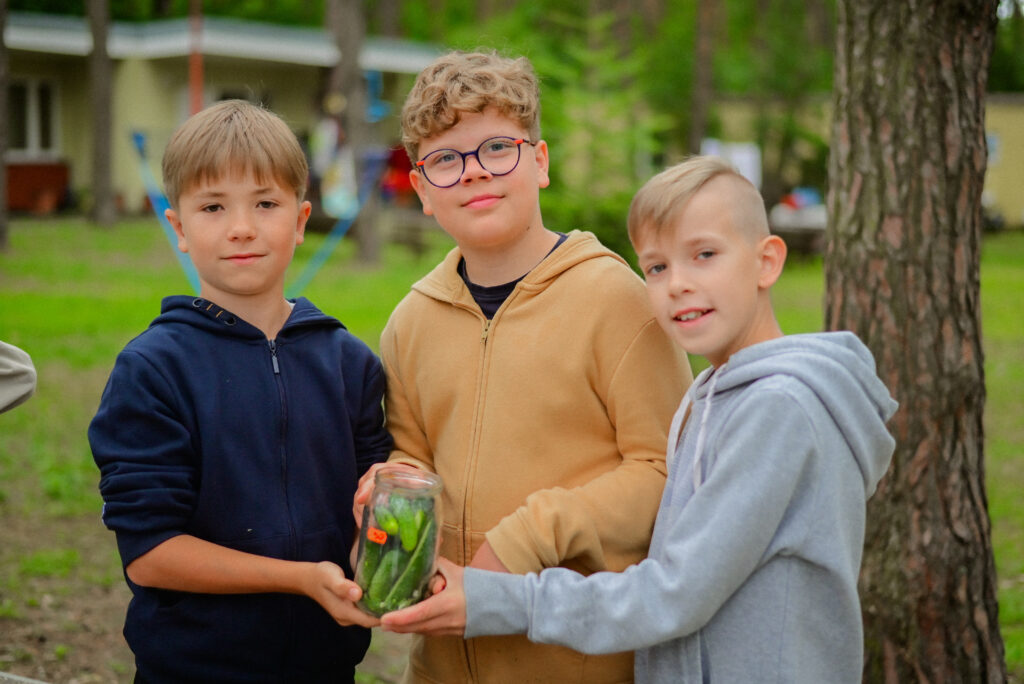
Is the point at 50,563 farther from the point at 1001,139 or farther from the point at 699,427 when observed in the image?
the point at 1001,139

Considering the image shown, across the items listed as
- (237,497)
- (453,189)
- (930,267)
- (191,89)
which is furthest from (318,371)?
(191,89)

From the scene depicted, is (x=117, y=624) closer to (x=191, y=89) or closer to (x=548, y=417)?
(x=548, y=417)

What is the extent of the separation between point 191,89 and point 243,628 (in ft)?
81.0

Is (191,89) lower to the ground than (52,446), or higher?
higher

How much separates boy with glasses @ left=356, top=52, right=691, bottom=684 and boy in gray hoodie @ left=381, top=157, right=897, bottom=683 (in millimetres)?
136

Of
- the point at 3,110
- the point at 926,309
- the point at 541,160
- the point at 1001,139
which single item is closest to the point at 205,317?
the point at 541,160

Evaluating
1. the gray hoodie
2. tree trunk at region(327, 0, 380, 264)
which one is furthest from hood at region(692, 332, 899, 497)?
tree trunk at region(327, 0, 380, 264)

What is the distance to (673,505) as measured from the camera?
208 cm

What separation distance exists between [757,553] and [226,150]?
1.43 m

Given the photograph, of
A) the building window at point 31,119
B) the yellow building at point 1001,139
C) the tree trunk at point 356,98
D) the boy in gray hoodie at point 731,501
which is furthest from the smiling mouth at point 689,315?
the yellow building at point 1001,139

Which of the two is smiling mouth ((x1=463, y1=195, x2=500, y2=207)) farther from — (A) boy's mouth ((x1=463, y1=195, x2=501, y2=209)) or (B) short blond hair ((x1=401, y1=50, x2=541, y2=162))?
(B) short blond hair ((x1=401, y1=50, x2=541, y2=162))

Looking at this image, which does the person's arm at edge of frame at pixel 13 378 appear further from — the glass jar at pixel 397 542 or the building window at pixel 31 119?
the building window at pixel 31 119

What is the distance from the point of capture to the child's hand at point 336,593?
6.80 ft

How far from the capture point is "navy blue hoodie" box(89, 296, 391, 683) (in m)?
2.15
